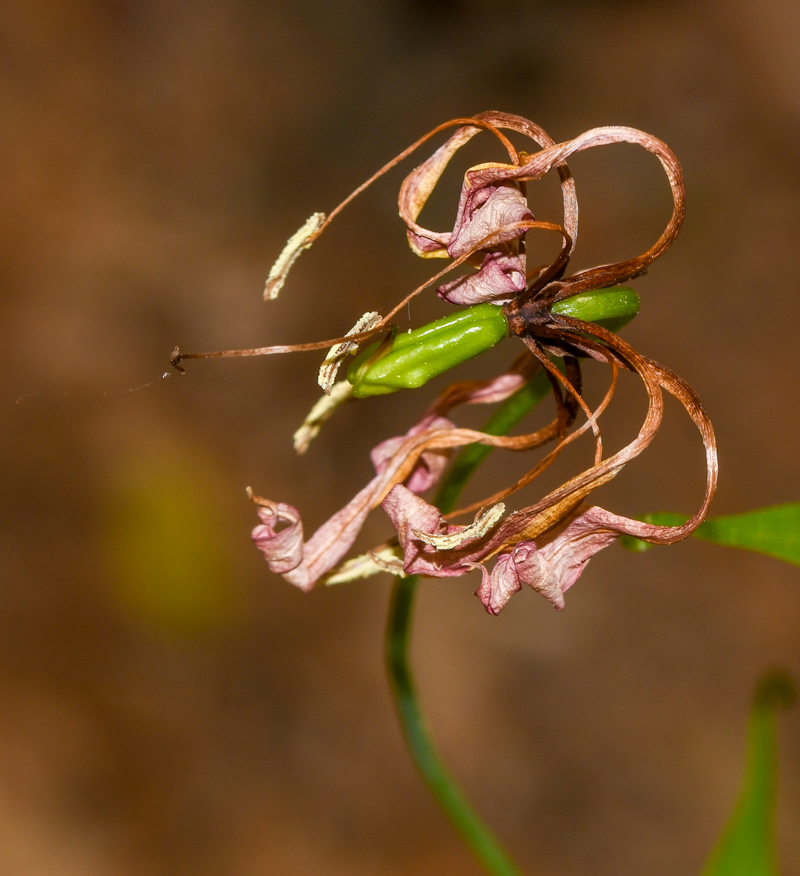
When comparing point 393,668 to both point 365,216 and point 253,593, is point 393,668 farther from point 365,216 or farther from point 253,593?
point 365,216

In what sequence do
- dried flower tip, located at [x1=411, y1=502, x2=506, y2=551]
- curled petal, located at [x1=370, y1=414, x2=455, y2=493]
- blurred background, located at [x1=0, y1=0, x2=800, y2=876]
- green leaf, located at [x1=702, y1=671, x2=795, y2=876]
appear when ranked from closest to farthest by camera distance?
dried flower tip, located at [x1=411, y1=502, x2=506, y2=551]
curled petal, located at [x1=370, y1=414, x2=455, y2=493]
green leaf, located at [x1=702, y1=671, x2=795, y2=876]
blurred background, located at [x1=0, y1=0, x2=800, y2=876]

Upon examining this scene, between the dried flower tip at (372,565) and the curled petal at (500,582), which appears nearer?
the curled petal at (500,582)

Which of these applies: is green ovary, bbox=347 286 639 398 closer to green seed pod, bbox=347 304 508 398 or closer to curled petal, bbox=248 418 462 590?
green seed pod, bbox=347 304 508 398

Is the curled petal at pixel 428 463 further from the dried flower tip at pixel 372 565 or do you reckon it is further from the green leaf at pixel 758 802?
the green leaf at pixel 758 802

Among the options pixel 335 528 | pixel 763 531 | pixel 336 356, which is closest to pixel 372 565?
pixel 335 528

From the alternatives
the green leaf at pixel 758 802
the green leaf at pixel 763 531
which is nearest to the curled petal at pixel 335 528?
the green leaf at pixel 763 531

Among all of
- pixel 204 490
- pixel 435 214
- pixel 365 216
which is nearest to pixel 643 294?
pixel 435 214

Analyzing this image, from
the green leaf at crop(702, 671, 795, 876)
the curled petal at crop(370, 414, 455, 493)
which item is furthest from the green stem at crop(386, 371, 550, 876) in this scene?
the green leaf at crop(702, 671, 795, 876)
